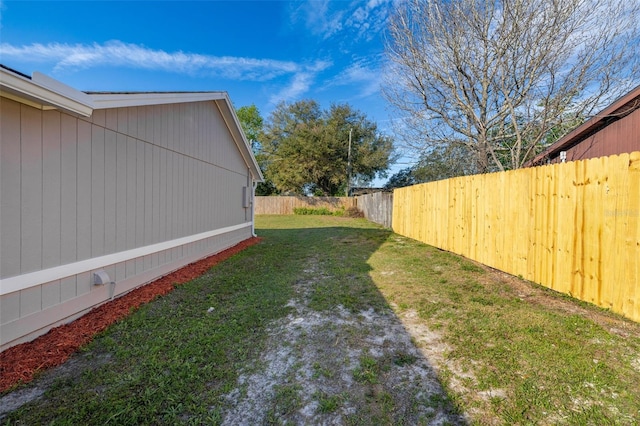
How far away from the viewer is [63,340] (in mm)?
2703

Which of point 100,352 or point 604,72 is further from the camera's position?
point 604,72

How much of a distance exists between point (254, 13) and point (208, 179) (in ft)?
19.9

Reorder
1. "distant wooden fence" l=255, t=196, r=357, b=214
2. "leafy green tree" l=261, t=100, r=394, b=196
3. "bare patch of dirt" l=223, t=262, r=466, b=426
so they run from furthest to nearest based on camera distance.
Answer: "leafy green tree" l=261, t=100, r=394, b=196
"distant wooden fence" l=255, t=196, r=357, b=214
"bare patch of dirt" l=223, t=262, r=466, b=426

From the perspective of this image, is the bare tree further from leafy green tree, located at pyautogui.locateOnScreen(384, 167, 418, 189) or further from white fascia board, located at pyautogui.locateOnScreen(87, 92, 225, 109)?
leafy green tree, located at pyautogui.locateOnScreen(384, 167, 418, 189)

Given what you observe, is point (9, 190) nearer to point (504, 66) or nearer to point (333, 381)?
point (333, 381)

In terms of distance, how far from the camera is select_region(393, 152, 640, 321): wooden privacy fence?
309 cm

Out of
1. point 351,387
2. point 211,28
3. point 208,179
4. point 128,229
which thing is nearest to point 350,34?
point 211,28

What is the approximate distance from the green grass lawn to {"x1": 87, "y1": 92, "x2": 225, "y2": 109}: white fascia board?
2536 millimetres

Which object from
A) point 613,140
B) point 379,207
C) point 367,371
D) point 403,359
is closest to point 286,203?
point 379,207

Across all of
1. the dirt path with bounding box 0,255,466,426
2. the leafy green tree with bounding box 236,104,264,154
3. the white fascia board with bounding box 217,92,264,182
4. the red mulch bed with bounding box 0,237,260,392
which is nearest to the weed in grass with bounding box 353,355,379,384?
the dirt path with bounding box 0,255,466,426

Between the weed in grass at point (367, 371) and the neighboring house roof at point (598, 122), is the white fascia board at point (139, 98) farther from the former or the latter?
the neighboring house roof at point (598, 122)

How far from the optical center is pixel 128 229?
4.10 meters

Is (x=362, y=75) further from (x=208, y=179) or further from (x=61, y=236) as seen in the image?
(x=61, y=236)

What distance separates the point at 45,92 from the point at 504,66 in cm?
979
